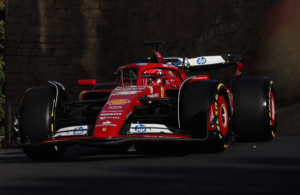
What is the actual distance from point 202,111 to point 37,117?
1.90 metres

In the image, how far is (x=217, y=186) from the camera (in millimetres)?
3783

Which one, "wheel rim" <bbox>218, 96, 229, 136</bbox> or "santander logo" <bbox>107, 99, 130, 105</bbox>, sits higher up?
"santander logo" <bbox>107, 99, 130, 105</bbox>

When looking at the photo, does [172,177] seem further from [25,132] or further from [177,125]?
[25,132]

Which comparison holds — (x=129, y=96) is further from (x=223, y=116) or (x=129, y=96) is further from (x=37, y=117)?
(x=223, y=116)

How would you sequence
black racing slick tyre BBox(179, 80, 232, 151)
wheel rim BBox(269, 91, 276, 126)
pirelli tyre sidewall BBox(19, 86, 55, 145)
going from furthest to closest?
1. wheel rim BBox(269, 91, 276, 126)
2. pirelli tyre sidewall BBox(19, 86, 55, 145)
3. black racing slick tyre BBox(179, 80, 232, 151)

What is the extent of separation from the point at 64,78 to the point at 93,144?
1692cm

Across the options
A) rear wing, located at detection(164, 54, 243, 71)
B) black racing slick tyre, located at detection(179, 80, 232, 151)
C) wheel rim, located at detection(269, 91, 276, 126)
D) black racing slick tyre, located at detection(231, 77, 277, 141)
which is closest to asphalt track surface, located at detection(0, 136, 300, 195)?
black racing slick tyre, located at detection(179, 80, 232, 151)

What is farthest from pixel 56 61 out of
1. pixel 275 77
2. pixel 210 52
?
pixel 275 77

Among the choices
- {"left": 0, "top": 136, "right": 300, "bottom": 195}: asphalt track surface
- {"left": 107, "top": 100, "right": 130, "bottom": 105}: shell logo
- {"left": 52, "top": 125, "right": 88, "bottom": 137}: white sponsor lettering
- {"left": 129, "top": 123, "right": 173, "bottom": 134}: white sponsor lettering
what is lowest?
{"left": 0, "top": 136, "right": 300, "bottom": 195}: asphalt track surface

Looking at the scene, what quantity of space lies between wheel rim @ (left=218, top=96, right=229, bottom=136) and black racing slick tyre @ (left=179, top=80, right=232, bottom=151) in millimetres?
106

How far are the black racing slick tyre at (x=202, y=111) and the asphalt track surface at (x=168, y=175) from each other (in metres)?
0.25

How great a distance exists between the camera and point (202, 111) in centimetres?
588

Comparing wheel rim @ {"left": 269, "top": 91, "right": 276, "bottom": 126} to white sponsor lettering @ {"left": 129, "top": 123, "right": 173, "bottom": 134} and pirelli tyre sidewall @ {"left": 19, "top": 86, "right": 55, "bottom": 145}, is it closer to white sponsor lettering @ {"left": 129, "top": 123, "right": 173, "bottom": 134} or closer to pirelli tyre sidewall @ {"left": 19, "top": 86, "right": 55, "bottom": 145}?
white sponsor lettering @ {"left": 129, "top": 123, "right": 173, "bottom": 134}

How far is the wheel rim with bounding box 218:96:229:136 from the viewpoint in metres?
6.36
